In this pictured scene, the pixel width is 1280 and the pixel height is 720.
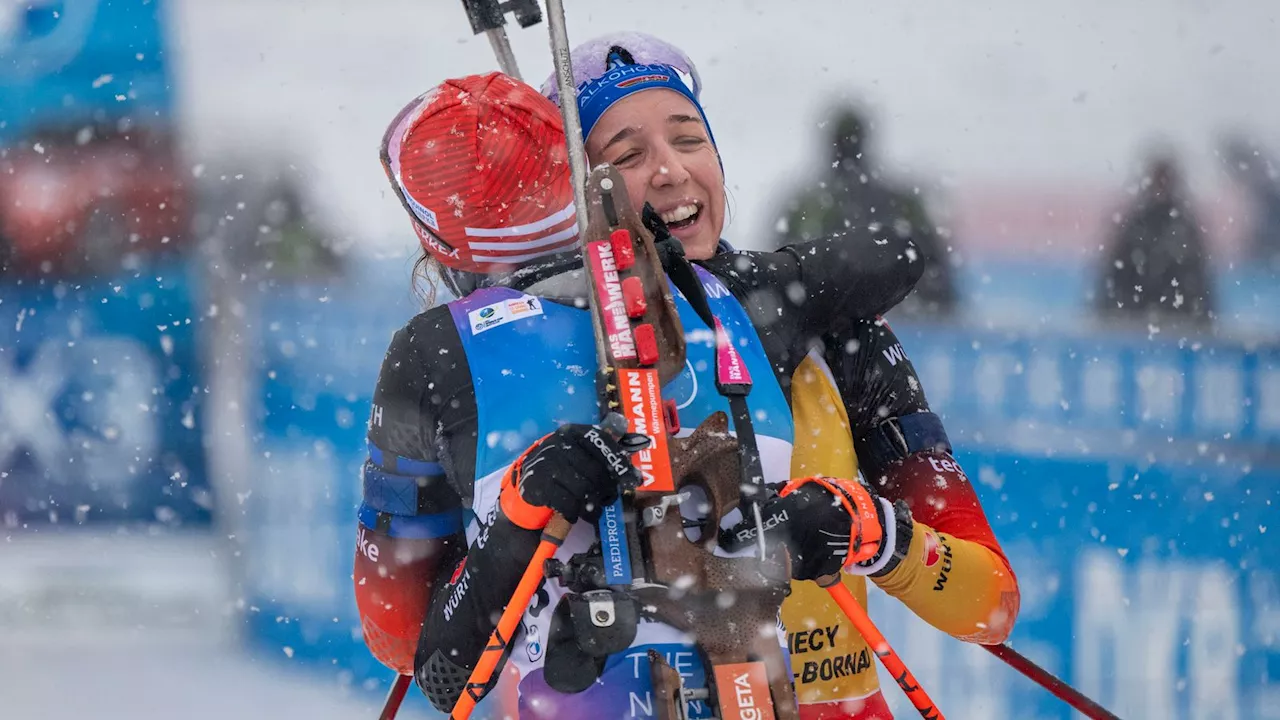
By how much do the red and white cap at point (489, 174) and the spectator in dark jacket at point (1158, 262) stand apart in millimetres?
3762

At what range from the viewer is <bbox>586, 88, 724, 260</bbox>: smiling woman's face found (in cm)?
296

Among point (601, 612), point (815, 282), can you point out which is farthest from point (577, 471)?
point (815, 282)

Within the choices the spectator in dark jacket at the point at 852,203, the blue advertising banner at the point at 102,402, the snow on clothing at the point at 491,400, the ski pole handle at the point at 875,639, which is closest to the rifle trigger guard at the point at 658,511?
the snow on clothing at the point at 491,400

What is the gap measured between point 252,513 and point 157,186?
1.59m

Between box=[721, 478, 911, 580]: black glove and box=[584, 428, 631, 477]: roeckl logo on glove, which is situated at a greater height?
box=[584, 428, 631, 477]: roeckl logo on glove

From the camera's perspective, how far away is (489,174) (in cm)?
259

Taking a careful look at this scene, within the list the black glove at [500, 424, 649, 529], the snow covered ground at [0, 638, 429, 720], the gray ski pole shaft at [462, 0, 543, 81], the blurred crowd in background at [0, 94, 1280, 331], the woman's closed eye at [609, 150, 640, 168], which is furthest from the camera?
the blurred crowd in background at [0, 94, 1280, 331]

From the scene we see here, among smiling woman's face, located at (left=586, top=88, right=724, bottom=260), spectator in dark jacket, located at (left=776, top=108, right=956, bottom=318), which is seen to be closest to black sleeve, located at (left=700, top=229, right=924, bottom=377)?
smiling woman's face, located at (left=586, top=88, right=724, bottom=260)

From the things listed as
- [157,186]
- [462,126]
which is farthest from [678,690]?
[157,186]

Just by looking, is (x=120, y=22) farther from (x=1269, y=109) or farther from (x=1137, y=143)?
(x=1269, y=109)

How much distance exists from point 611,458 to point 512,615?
0.31m

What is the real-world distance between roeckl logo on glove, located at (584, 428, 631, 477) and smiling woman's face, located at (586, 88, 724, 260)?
90 centimetres

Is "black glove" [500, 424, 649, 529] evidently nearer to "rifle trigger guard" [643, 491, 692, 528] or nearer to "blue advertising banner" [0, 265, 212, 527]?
"rifle trigger guard" [643, 491, 692, 528]

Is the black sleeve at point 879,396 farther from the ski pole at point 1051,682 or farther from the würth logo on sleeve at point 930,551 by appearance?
the ski pole at point 1051,682
